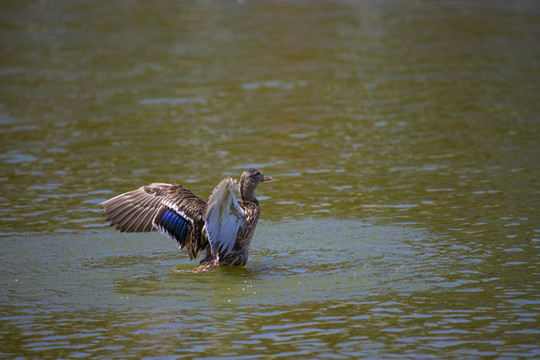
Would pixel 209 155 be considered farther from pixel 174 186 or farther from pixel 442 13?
pixel 442 13

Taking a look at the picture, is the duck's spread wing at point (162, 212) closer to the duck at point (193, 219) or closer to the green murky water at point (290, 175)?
the duck at point (193, 219)

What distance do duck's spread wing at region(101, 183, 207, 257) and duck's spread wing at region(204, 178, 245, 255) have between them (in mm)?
279

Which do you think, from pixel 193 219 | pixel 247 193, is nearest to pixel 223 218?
pixel 193 219

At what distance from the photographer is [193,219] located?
8719 millimetres

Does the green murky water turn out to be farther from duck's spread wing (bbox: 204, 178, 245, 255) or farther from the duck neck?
the duck neck

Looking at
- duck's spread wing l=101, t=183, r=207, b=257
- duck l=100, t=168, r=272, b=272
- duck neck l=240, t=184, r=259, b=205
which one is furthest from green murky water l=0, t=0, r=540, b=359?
duck neck l=240, t=184, r=259, b=205

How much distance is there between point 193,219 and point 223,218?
39 centimetres

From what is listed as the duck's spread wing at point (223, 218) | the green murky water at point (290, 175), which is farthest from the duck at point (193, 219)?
the green murky water at point (290, 175)

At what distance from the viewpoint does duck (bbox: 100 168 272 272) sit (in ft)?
28.1

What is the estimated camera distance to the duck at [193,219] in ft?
28.1

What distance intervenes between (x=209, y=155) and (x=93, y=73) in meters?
7.08

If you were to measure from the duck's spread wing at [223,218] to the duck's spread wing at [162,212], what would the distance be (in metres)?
0.28

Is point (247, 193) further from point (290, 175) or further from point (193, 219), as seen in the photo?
point (290, 175)

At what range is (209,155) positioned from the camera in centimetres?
1329
